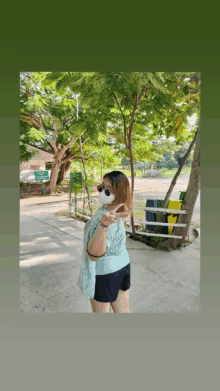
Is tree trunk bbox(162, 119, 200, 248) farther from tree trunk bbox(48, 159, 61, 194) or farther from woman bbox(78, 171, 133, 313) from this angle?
tree trunk bbox(48, 159, 61, 194)

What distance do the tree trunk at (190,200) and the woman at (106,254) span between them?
8.23ft

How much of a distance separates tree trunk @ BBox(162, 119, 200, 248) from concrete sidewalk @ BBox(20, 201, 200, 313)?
24 centimetres

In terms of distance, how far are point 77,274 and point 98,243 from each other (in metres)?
1.84

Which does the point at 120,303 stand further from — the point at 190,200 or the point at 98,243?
the point at 190,200

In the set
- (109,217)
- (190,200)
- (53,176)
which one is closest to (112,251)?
(109,217)

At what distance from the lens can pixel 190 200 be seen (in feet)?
11.8

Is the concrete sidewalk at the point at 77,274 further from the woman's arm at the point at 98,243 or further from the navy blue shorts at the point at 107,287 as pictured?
the woman's arm at the point at 98,243

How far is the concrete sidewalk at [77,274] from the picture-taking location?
2168 millimetres

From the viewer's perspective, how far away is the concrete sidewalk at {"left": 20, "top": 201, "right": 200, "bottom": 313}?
217cm

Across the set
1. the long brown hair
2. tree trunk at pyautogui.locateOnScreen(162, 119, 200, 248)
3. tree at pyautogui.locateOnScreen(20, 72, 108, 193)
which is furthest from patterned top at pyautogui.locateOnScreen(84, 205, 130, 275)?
tree at pyautogui.locateOnScreen(20, 72, 108, 193)

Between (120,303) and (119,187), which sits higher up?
(119,187)
